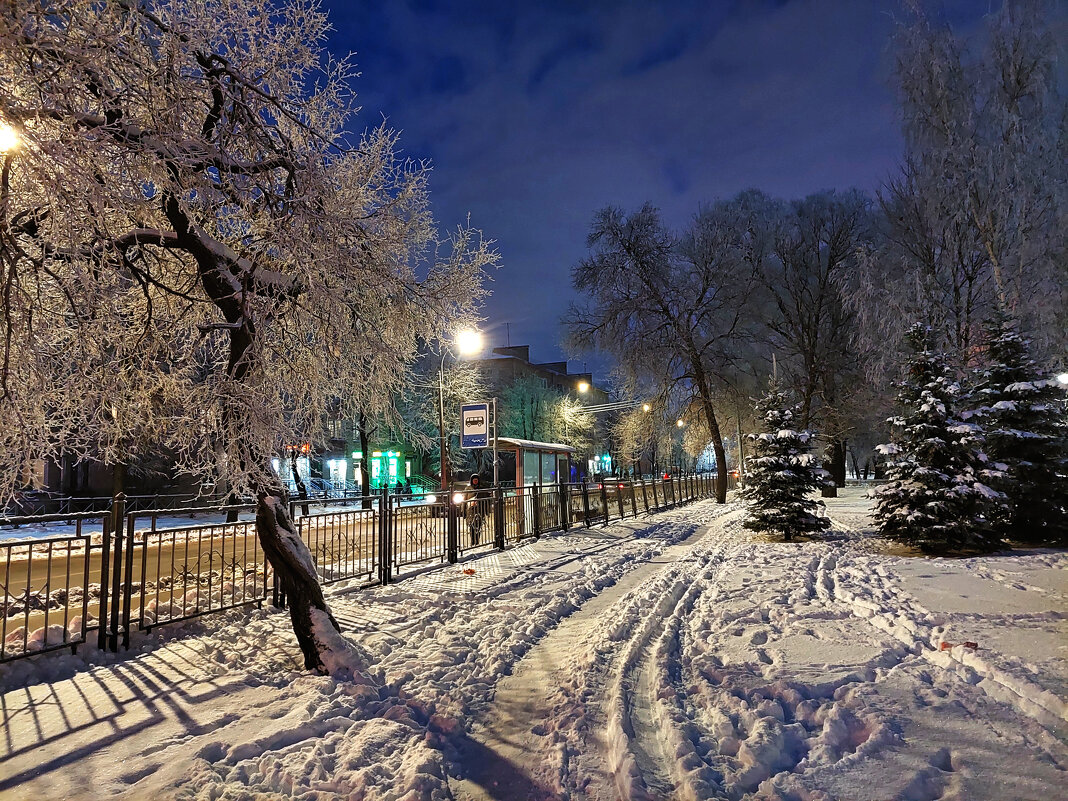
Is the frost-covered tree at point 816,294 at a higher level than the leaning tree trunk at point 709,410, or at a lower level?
higher

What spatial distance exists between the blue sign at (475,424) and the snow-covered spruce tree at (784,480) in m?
6.60

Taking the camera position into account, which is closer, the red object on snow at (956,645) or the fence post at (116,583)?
the red object on snow at (956,645)

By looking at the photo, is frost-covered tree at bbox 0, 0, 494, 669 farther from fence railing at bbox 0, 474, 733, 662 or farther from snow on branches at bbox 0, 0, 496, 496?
fence railing at bbox 0, 474, 733, 662

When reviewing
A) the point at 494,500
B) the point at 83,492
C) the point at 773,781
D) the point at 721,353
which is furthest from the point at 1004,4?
the point at 83,492

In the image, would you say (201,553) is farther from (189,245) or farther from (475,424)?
(475,424)

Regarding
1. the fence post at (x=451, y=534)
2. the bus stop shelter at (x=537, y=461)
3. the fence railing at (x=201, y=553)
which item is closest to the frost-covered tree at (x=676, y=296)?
the bus stop shelter at (x=537, y=461)

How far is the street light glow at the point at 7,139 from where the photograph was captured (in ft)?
10.4

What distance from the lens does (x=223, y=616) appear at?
6.84m

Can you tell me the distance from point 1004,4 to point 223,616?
85.7 ft

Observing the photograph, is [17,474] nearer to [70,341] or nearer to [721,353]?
[70,341]

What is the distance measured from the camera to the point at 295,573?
205 inches

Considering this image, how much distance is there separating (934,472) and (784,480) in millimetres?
3583

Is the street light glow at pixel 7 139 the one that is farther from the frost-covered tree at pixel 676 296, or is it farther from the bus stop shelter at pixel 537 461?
the frost-covered tree at pixel 676 296

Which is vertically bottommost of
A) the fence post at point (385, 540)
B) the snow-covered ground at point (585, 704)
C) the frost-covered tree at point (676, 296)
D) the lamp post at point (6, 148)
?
the snow-covered ground at point (585, 704)
